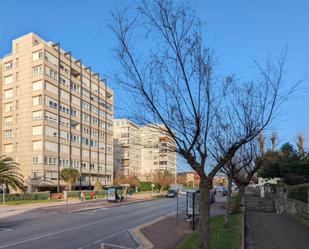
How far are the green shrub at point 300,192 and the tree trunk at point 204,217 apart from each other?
45.2 feet

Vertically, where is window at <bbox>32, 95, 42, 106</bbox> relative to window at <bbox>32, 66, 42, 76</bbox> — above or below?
below

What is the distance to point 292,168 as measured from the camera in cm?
3366

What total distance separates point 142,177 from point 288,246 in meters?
130

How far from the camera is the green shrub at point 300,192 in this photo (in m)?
21.5

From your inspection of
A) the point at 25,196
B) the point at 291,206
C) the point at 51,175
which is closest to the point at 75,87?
the point at 51,175

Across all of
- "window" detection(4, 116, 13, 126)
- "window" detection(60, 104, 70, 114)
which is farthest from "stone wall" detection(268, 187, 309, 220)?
"window" detection(4, 116, 13, 126)

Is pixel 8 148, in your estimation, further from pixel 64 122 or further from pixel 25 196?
pixel 25 196

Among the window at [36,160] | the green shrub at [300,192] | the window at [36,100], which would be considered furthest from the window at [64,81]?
the green shrub at [300,192]

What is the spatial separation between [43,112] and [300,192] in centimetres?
5837

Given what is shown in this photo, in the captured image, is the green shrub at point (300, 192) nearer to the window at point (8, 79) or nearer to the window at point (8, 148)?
the window at point (8, 148)

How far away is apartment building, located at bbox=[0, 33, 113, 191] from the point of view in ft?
245

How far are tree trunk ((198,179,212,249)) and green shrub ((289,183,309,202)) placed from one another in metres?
13.8

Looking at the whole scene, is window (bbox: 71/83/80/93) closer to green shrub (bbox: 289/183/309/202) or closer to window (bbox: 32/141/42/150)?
window (bbox: 32/141/42/150)

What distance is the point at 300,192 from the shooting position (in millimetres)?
23109
